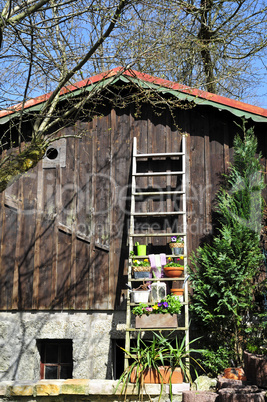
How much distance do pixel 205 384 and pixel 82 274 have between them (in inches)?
89.1

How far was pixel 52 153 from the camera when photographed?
754cm

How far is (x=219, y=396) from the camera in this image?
16.4 feet

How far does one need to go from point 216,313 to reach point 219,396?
1.47m

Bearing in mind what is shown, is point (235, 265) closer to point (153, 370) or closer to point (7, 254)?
point (153, 370)

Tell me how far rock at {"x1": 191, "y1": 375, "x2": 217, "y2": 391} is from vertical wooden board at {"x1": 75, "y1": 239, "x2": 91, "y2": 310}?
1.90 meters

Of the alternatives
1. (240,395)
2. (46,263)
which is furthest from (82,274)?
(240,395)

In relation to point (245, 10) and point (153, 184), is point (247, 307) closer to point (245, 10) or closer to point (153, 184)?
point (153, 184)

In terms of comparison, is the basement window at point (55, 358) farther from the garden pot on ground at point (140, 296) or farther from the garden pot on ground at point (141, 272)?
the garden pot on ground at point (141, 272)

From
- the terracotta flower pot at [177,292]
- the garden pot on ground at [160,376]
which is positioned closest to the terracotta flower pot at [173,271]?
the terracotta flower pot at [177,292]

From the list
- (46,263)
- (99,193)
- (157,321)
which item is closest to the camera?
(157,321)

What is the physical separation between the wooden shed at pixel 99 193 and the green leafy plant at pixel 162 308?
84 centimetres

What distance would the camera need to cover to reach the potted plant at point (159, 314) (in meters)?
5.97

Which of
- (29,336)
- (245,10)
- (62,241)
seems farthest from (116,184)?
(245,10)

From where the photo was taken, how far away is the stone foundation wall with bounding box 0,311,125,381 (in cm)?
670
